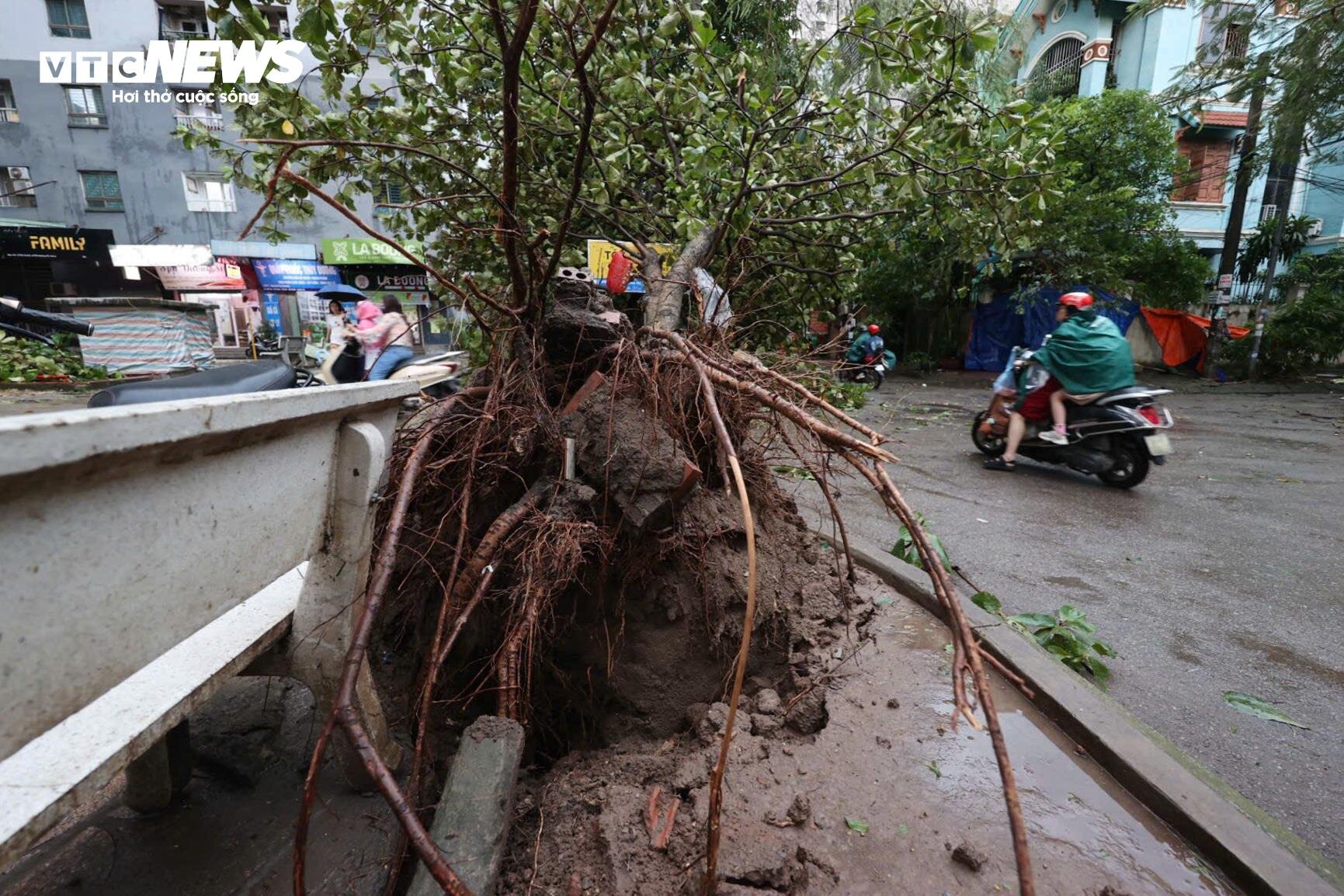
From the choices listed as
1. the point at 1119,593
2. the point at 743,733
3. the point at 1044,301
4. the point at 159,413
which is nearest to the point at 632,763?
the point at 743,733

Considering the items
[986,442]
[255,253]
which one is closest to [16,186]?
[255,253]

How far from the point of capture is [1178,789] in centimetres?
177

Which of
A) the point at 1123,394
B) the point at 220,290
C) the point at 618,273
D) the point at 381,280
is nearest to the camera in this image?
the point at 618,273

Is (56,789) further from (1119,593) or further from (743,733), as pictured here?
(1119,593)

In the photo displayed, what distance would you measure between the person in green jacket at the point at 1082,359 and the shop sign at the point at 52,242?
2207 centimetres

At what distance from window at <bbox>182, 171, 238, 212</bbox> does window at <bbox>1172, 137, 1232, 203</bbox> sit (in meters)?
29.7

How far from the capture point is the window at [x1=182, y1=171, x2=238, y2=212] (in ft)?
70.2

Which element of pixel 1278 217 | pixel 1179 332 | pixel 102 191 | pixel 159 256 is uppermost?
pixel 102 191

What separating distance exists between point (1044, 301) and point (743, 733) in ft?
56.6

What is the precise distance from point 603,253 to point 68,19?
28389 millimetres

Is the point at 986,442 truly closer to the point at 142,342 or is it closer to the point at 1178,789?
the point at 1178,789

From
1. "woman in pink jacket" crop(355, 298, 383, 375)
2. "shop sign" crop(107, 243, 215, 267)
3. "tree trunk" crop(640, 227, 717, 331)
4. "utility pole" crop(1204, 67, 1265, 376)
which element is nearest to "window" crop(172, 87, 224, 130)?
"shop sign" crop(107, 243, 215, 267)

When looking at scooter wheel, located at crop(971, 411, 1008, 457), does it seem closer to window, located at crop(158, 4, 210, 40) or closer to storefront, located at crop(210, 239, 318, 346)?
storefront, located at crop(210, 239, 318, 346)

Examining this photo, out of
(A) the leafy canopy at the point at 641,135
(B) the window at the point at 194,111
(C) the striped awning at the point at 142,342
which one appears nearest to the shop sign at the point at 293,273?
(B) the window at the point at 194,111
